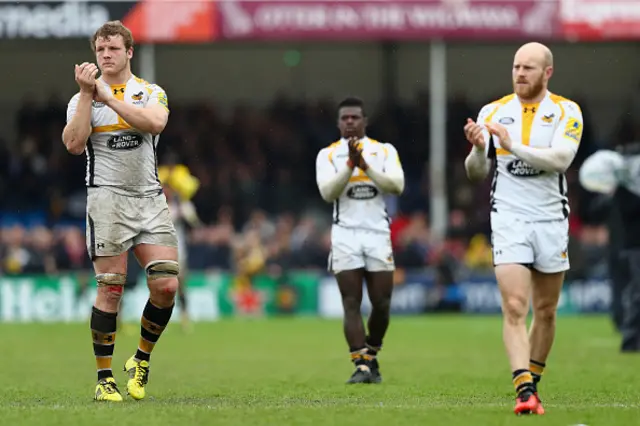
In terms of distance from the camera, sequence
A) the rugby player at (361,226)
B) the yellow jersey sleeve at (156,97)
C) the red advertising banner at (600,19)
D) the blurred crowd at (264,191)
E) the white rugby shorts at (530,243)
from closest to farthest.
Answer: the white rugby shorts at (530,243) → the yellow jersey sleeve at (156,97) → the rugby player at (361,226) → the red advertising banner at (600,19) → the blurred crowd at (264,191)

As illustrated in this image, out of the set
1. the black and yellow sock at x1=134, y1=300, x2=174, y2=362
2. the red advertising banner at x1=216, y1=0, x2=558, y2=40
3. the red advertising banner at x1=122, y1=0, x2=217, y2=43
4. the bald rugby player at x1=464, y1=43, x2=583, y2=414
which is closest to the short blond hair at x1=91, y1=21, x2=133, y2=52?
the black and yellow sock at x1=134, y1=300, x2=174, y2=362

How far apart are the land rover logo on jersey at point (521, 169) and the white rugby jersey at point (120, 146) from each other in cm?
259

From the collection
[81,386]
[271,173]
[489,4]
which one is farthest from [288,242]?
[81,386]

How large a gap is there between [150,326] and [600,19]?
19.8 metres

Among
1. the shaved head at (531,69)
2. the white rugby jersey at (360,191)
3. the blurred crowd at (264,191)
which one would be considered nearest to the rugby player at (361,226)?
the white rugby jersey at (360,191)

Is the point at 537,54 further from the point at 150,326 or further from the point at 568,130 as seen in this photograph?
the point at 150,326

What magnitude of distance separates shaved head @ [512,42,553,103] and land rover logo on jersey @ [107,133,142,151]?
9.30 feet

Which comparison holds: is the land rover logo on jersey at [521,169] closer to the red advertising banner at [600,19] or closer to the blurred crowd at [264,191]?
the blurred crowd at [264,191]

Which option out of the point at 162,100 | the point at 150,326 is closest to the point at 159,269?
the point at 150,326

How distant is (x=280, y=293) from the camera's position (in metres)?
27.8

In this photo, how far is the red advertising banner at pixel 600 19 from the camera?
2781cm

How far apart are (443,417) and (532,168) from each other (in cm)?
198

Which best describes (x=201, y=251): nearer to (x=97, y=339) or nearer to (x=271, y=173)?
(x=271, y=173)

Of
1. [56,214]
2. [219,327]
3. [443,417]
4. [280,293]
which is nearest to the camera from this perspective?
[443,417]
